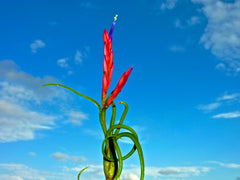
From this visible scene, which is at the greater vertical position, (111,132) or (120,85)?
(120,85)

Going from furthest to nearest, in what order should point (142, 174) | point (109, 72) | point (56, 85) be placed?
1. point (56, 85)
2. point (109, 72)
3. point (142, 174)

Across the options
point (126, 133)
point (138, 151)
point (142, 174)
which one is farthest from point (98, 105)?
point (142, 174)

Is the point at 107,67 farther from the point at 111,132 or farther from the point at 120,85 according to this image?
the point at 111,132

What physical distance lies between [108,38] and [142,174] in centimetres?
76

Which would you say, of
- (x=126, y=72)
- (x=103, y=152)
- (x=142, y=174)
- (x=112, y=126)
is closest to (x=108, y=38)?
(x=126, y=72)

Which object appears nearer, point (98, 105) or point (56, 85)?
point (98, 105)

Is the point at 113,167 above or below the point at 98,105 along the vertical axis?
below

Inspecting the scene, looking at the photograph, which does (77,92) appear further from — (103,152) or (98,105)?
(103,152)

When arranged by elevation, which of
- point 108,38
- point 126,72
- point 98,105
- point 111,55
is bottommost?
point 98,105

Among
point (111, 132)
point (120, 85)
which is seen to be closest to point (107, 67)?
point (120, 85)

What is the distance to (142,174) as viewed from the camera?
1.41 metres

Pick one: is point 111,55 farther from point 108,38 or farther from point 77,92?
point 77,92

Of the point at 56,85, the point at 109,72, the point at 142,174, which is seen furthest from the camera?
the point at 56,85

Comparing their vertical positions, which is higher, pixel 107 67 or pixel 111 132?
pixel 107 67
